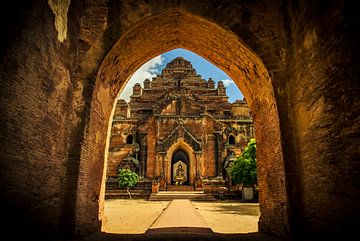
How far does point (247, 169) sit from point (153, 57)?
1443 centimetres

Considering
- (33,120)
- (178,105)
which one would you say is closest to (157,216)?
(33,120)

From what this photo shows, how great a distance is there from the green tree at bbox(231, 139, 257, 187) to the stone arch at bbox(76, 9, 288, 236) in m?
13.3

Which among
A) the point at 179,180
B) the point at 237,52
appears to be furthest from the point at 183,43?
the point at 179,180

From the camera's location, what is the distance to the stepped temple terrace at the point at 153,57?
4.01 meters

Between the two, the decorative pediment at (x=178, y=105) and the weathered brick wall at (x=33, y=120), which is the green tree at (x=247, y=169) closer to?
the decorative pediment at (x=178, y=105)

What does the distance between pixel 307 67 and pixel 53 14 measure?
17.0 ft

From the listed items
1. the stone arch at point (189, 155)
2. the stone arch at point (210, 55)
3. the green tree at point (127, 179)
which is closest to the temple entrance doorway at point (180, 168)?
the stone arch at point (189, 155)

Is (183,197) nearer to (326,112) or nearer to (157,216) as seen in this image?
(157,216)

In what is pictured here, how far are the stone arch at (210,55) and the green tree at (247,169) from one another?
43.5 ft

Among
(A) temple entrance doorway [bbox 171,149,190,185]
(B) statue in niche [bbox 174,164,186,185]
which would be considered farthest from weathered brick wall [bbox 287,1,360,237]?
(B) statue in niche [bbox 174,164,186,185]

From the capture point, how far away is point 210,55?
8.27 m

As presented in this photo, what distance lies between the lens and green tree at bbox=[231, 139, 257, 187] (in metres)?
20.1

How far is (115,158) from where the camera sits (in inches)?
1115

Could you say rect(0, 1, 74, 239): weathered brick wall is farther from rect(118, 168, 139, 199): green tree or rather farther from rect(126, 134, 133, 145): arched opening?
rect(126, 134, 133, 145): arched opening
